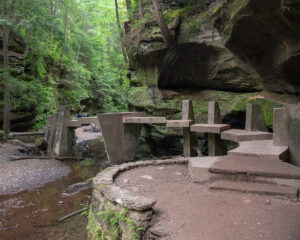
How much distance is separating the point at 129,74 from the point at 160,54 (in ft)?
14.2

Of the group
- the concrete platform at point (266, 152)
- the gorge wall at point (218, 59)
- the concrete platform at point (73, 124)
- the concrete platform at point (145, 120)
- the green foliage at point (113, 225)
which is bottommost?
the green foliage at point (113, 225)

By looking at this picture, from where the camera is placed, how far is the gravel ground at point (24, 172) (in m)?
8.66

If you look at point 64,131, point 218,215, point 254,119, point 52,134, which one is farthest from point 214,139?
point 52,134

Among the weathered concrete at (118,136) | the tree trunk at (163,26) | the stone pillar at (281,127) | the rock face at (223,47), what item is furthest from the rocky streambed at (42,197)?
the tree trunk at (163,26)

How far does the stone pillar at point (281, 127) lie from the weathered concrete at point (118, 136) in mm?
6455

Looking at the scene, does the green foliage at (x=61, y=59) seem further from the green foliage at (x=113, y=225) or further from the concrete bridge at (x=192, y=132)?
the green foliage at (x=113, y=225)

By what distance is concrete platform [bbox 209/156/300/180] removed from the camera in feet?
12.4

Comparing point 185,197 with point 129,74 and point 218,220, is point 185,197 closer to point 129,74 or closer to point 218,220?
point 218,220

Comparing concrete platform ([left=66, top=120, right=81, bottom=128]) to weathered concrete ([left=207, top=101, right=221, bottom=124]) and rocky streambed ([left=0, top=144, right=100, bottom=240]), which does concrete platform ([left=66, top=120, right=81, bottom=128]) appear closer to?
rocky streambed ([left=0, top=144, right=100, bottom=240])

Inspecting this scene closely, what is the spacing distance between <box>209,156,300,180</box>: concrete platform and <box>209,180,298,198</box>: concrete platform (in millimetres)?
176

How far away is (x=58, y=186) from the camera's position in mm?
8930

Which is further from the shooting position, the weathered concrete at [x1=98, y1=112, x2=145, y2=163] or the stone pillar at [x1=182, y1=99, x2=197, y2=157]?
the weathered concrete at [x1=98, y1=112, x2=145, y2=163]

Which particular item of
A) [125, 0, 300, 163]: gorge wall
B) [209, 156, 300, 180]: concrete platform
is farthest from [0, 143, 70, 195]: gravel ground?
[209, 156, 300, 180]: concrete platform

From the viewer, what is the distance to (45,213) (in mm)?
6477
